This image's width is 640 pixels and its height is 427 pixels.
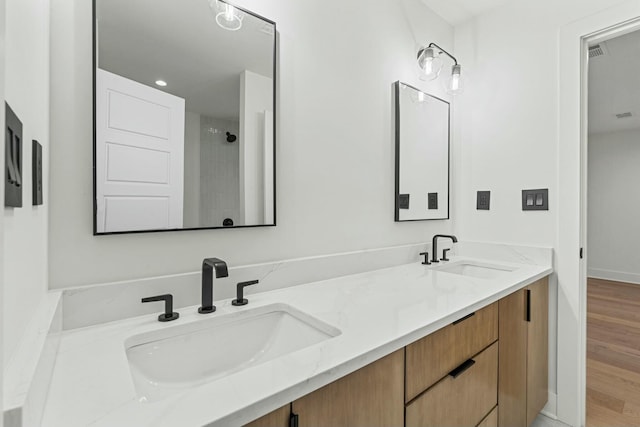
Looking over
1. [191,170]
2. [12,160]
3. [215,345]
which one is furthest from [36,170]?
[215,345]

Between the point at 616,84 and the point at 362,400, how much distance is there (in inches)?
160

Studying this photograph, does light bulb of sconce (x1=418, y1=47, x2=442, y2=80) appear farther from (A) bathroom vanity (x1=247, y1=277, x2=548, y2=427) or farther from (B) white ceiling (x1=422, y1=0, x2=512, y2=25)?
(A) bathroom vanity (x1=247, y1=277, x2=548, y2=427)

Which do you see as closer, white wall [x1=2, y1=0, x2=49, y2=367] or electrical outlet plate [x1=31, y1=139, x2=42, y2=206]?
white wall [x1=2, y1=0, x2=49, y2=367]

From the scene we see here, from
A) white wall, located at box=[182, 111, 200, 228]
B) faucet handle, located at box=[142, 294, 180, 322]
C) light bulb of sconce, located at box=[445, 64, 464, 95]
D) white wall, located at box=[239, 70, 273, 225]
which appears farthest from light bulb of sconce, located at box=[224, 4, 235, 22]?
light bulb of sconce, located at box=[445, 64, 464, 95]

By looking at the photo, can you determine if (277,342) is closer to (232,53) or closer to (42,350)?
(42,350)

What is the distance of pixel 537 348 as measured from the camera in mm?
1588

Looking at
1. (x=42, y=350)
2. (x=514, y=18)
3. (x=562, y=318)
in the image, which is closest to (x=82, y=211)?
(x=42, y=350)

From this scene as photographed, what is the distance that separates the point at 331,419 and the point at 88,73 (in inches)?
45.0

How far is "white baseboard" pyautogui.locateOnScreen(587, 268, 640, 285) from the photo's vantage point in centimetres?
466

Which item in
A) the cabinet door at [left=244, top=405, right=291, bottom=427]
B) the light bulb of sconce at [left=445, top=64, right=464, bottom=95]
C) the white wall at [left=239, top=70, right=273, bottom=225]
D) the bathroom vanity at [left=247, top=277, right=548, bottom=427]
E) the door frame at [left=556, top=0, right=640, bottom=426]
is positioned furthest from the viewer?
the light bulb of sconce at [left=445, top=64, right=464, bottom=95]

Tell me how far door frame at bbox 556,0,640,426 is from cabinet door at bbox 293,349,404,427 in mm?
1394

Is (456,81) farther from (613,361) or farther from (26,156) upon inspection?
(613,361)

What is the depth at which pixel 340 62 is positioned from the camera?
1.53 meters

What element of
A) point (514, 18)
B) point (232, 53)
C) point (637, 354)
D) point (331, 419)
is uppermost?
point (514, 18)
